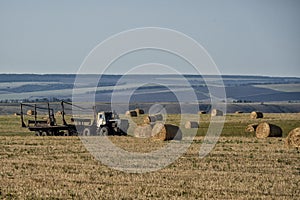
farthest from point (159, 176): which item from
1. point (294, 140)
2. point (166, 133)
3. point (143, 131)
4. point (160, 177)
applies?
point (143, 131)

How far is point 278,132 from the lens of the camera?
1582 inches

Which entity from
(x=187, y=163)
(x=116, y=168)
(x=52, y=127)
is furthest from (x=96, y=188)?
(x=52, y=127)

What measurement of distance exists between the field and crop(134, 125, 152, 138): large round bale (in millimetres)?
8285

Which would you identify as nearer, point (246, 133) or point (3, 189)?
point (3, 189)

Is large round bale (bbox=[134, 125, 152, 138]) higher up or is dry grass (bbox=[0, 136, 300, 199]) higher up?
large round bale (bbox=[134, 125, 152, 138])

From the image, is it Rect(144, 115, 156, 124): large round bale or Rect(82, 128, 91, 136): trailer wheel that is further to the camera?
Rect(144, 115, 156, 124): large round bale

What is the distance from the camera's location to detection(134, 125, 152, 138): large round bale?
39656 millimetres

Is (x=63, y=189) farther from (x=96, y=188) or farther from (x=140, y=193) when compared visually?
(x=140, y=193)

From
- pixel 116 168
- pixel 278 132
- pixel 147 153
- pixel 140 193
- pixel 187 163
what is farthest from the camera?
pixel 278 132

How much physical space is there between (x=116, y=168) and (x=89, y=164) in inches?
66.4

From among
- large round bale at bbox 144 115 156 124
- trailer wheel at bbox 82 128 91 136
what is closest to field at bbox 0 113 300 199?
trailer wheel at bbox 82 128 91 136

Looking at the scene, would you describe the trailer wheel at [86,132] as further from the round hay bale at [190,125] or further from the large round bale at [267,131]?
the round hay bale at [190,125]

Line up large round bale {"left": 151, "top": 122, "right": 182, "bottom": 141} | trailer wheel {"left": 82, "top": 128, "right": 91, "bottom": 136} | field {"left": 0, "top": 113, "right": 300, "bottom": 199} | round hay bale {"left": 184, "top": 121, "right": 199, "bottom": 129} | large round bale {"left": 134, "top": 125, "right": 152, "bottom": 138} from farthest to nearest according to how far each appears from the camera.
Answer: round hay bale {"left": 184, "top": 121, "right": 199, "bottom": 129}
trailer wheel {"left": 82, "top": 128, "right": 91, "bottom": 136}
large round bale {"left": 134, "top": 125, "right": 152, "bottom": 138}
large round bale {"left": 151, "top": 122, "right": 182, "bottom": 141}
field {"left": 0, "top": 113, "right": 300, "bottom": 199}

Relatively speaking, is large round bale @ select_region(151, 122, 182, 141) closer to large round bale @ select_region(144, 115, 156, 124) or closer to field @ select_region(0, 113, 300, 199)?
field @ select_region(0, 113, 300, 199)
